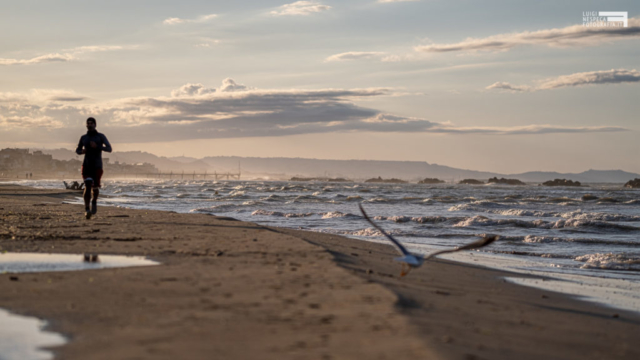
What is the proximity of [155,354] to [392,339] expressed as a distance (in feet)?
5.44

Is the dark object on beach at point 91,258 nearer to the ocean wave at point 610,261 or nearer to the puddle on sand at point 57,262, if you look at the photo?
the puddle on sand at point 57,262

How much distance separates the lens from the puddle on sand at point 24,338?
12.4ft

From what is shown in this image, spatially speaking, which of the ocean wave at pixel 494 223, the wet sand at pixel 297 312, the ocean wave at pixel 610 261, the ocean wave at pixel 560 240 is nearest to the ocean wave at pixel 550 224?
the ocean wave at pixel 494 223

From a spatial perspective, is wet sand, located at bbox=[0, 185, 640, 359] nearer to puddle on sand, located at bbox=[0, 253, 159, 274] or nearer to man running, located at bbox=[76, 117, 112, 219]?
puddle on sand, located at bbox=[0, 253, 159, 274]

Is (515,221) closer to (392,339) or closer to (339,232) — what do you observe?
(339,232)

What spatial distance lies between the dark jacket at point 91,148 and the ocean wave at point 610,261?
1141cm

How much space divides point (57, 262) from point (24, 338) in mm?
3618

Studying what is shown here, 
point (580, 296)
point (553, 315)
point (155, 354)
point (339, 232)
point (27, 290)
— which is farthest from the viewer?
point (339, 232)

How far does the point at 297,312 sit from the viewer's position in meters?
4.76

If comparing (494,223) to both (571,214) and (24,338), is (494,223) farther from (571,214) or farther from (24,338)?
(24,338)

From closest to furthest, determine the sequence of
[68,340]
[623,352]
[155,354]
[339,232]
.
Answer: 1. [155,354]
2. [68,340]
3. [623,352]
4. [339,232]

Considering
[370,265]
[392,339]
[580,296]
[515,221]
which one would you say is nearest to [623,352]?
[392,339]

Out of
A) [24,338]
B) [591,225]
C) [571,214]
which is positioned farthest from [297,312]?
[571,214]

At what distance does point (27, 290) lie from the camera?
18.5 ft
